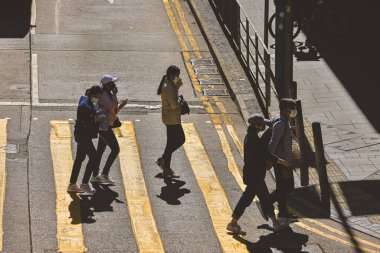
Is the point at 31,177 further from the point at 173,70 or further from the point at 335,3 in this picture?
the point at 335,3

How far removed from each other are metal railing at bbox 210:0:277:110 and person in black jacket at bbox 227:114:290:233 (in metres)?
5.71

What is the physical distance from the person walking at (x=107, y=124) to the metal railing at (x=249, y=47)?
195 inches

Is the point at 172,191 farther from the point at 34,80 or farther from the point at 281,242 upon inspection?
the point at 34,80

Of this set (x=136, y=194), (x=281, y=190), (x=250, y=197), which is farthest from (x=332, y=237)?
(x=136, y=194)

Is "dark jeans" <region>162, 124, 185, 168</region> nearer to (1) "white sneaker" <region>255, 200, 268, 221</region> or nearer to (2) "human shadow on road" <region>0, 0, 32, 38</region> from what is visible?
(1) "white sneaker" <region>255, 200, 268, 221</region>

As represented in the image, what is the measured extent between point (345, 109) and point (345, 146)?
211cm

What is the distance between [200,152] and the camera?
1941 cm

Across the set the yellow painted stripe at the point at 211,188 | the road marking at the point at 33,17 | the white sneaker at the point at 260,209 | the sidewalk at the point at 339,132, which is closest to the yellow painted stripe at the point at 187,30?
the sidewalk at the point at 339,132

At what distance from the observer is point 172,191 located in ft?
57.5

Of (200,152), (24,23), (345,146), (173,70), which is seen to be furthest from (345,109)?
(24,23)

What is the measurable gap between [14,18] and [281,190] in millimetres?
13063

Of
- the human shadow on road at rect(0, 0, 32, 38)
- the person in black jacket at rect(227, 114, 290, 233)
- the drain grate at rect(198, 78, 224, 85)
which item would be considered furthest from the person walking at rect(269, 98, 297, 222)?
the human shadow on road at rect(0, 0, 32, 38)

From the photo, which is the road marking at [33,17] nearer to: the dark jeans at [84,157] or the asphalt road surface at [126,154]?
the asphalt road surface at [126,154]

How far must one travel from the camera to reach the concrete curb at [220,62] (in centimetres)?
2184
